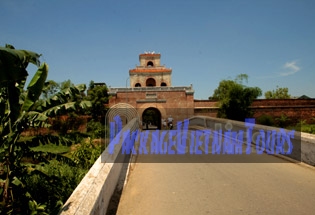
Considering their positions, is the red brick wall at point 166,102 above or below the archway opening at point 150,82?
below

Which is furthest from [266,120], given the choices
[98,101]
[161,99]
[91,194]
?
[91,194]

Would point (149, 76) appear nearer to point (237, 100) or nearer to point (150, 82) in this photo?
point (150, 82)

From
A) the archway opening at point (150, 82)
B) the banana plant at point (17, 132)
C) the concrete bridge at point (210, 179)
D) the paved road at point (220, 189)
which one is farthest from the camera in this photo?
the archway opening at point (150, 82)

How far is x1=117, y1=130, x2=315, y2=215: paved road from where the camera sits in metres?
3.63

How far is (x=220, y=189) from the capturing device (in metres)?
4.46

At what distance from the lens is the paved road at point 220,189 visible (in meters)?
3.63

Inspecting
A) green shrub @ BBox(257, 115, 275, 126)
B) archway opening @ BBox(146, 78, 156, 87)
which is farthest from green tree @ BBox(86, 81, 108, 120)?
green shrub @ BBox(257, 115, 275, 126)

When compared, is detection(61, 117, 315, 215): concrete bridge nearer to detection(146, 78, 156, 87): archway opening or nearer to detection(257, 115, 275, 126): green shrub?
detection(257, 115, 275, 126): green shrub

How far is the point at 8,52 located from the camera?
210 cm

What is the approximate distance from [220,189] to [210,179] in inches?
25.3

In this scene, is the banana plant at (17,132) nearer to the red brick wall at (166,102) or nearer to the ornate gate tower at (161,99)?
the ornate gate tower at (161,99)

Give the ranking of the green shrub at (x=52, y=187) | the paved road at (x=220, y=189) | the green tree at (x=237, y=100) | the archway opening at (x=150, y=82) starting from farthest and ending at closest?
the archway opening at (x=150, y=82), the green tree at (x=237, y=100), the green shrub at (x=52, y=187), the paved road at (x=220, y=189)

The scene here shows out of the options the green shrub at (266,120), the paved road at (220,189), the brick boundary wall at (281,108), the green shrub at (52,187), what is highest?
the brick boundary wall at (281,108)

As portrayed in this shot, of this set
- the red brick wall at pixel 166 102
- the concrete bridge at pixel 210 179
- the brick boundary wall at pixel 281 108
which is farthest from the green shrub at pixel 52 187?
the brick boundary wall at pixel 281 108
